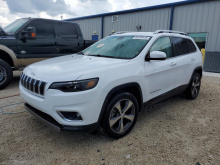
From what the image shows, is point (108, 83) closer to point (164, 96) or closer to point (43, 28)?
point (164, 96)

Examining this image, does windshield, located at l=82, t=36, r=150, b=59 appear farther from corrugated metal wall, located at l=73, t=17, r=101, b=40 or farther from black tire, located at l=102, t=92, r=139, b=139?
corrugated metal wall, located at l=73, t=17, r=101, b=40

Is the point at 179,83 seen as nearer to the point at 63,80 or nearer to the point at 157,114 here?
the point at 157,114

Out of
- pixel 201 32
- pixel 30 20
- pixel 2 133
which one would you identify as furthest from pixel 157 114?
pixel 201 32

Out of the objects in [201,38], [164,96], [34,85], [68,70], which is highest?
[201,38]

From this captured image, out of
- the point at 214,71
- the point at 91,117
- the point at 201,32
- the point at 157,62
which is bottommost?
the point at 214,71

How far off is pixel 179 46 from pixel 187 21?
8097 mm

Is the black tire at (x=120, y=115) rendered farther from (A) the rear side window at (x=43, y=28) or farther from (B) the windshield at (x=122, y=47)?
(A) the rear side window at (x=43, y=28)

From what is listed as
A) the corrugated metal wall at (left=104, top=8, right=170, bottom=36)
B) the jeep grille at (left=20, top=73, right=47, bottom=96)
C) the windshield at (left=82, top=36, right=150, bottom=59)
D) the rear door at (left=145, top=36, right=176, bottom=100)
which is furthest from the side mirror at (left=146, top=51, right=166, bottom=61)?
the corrugated metal wall at (left=104, top=8, right=170, bottom=36)

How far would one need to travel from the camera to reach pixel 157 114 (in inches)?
150

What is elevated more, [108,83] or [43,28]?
[43,28]

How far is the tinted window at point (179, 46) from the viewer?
3.87 meters

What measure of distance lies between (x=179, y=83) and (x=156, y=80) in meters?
0.99

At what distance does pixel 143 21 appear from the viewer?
13.1 metres

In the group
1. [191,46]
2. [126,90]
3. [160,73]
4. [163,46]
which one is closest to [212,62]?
[191,46]
